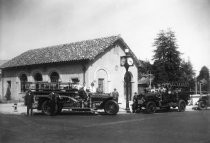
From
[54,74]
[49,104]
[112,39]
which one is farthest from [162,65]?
[49,104]

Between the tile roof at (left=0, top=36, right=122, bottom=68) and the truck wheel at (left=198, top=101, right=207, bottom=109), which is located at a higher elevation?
the tile roof at (left=0, top=36, right=122, bottom=68)

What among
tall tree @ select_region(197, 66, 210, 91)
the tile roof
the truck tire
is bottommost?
the truck tire

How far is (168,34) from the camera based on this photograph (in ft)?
117

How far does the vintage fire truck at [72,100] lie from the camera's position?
17109 mm

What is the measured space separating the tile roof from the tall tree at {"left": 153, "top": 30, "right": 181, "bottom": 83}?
8760mm

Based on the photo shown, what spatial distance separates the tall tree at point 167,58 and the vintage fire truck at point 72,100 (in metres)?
19.6

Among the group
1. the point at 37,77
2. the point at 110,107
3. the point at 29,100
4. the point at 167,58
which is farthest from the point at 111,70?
the point at 29,100

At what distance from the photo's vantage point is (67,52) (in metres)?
29.8

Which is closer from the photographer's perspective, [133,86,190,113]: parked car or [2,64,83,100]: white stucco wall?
[133,86,190,113]: parked car

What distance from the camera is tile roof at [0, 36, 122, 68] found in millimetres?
27672

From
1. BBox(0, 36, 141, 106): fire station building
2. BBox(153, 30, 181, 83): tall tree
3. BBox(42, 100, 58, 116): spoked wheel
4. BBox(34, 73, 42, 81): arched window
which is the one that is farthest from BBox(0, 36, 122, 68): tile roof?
BBox(42, 100, 58, 116): spoked wheel

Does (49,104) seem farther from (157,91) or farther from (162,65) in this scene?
(162,65)

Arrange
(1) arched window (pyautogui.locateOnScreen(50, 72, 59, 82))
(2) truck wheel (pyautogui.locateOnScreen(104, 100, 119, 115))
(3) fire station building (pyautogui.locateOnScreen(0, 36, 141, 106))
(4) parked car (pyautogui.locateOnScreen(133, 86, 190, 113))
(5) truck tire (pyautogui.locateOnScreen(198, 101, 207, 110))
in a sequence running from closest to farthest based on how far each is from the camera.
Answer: (2) truck wheel (pyautogui.locateOnScreen(104, 100, 119, 115)) → (4) parked car (pyautogui.locateOnScreen(133, 86, 190, 113)) → (5) truck tire (pyautogui.locateOnScreen(198, 101, 207, 110)) → (3) fire station building (pyautogui.locateOnScreen(0, 36, 141, 106)) → (1) arched window (pyautogui.locateOnScreen(50, 72, 59, 82))

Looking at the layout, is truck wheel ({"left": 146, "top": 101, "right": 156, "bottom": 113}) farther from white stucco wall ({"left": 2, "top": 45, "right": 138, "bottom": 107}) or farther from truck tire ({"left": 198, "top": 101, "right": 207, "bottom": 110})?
white stucco wall ({"left": 2, "top": 45, "right": 138, "bottom": 107})
